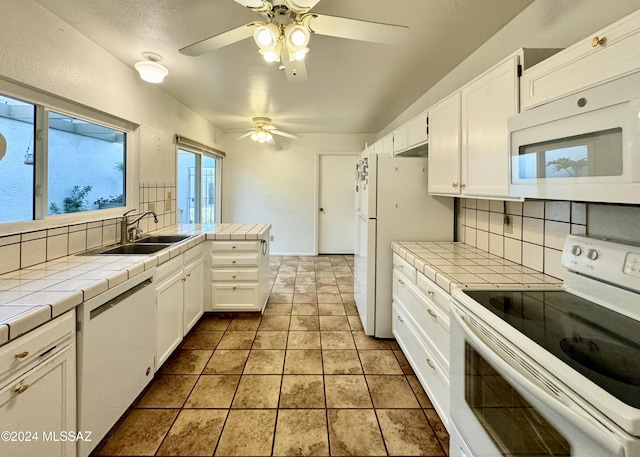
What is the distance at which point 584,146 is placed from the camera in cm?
97

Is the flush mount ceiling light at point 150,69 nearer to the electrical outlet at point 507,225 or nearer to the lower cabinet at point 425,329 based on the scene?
the lower cabinet at point 425,329

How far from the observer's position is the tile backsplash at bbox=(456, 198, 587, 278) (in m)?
1.43

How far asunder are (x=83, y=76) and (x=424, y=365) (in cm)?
298

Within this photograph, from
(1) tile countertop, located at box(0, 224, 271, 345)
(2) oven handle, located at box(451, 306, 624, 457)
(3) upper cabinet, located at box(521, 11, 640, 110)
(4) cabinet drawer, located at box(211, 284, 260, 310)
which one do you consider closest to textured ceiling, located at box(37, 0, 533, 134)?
(3) upper cabinet, located at box(521, 11, 640, 110)

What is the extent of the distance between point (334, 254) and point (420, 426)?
4.30 m

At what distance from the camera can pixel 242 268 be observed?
9.55ft

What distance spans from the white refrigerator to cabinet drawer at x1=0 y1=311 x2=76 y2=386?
6.64 ft

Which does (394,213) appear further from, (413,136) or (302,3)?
(302,3)

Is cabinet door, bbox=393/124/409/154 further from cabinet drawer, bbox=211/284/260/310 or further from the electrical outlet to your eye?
cabinet drawer, bbox=211/284/260/310

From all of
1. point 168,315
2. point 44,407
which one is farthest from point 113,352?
point 168,315

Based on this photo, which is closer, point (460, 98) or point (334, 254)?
point (460, 98)

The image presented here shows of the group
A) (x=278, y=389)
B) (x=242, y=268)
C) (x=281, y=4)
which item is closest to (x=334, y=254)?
(x=242, y=268)

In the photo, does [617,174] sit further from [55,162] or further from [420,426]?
[55,162]

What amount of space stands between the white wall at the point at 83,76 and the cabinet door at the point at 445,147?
2505mm
